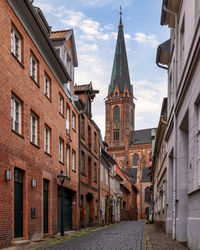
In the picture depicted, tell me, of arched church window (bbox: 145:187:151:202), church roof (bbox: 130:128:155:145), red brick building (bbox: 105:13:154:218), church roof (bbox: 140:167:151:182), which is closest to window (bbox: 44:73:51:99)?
arched church window (bbox: 145:187:151:202)

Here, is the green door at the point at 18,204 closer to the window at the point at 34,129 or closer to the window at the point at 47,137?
the window at the point at 34,129

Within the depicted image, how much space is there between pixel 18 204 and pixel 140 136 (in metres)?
102

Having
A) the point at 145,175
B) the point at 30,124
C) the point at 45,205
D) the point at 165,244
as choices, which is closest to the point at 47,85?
the point at 30,124

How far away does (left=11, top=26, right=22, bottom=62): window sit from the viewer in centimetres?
1357

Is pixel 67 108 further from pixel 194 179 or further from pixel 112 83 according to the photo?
pixel 112 83

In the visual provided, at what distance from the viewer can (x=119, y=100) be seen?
116 meters

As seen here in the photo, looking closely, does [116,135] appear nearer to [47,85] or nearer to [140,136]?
[140,136]

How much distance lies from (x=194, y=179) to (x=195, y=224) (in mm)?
1092

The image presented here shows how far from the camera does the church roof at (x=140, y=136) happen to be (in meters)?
112

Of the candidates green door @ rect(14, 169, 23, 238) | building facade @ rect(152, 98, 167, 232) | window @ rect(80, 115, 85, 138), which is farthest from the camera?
window @ rect(80, 115, 85, 138)

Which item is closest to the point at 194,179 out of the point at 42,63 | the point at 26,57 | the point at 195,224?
the point at 195,224

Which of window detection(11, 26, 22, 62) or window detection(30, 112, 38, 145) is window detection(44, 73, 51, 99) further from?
window detection(11, 26, 22, 62)

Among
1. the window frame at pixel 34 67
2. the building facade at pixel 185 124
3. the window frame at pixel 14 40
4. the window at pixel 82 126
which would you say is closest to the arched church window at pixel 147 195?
the window at pixel 82 126

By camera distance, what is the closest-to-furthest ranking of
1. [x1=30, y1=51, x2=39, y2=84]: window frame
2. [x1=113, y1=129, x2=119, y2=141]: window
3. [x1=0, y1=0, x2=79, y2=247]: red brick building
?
1. [x1=0, y1=0, x2=79, y2=247]: red brick building
2. [x1=30, y1=51, x2=39, y2=84]: window frame
3. [x1=113, y1=129, x2=119, y2=141]: window
